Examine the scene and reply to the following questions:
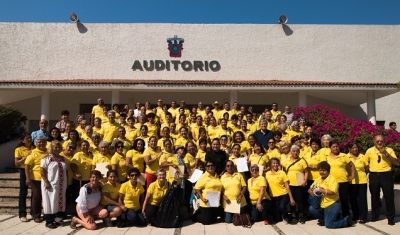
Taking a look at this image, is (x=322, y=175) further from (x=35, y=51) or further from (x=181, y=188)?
(x=35, y=51)

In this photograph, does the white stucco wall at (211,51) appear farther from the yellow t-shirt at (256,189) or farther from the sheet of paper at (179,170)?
the yellow t-shirt at (256,189)

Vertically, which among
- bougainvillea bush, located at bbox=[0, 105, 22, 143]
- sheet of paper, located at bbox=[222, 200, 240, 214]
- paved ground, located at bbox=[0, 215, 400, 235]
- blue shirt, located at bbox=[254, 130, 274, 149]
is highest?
bougainvillea bush, located at bbox=[0, 105, 22, 143]

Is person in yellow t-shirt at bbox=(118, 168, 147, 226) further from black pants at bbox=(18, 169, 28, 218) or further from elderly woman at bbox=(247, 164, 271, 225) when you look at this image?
elderly woman at bbox=(247, 164, 271, 225)

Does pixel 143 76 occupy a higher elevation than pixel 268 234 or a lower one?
higher

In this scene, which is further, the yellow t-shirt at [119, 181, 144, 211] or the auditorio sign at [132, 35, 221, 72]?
the auditorio sign at [132, 35, 221, 72]

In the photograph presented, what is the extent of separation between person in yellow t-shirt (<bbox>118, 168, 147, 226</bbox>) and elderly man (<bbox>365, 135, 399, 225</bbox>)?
4.50m

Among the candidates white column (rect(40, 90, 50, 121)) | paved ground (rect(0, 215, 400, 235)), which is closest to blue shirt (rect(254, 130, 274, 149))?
paved ground (rect(0, 215, 400, 235))

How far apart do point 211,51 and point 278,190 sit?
10.0 meters

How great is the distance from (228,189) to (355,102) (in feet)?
35.4

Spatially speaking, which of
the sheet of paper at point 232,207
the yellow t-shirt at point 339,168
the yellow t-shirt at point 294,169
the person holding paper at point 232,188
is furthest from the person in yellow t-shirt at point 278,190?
the yellow t-shirt at point 339,168

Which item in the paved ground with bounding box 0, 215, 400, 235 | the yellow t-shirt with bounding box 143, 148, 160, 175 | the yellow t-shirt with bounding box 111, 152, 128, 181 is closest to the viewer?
the paved ground with bounding box 0, 215, 400, 235

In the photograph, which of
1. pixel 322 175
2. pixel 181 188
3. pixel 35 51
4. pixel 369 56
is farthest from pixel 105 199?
pixel 369 56

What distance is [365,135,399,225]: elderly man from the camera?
22.3 ft

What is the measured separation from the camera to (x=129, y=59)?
1562 cm
